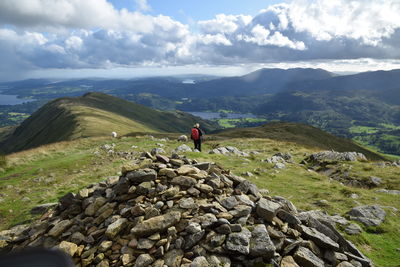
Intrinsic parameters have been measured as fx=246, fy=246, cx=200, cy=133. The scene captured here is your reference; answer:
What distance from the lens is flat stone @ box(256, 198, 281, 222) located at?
456 inches

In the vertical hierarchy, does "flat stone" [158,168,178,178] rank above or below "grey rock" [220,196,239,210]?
above

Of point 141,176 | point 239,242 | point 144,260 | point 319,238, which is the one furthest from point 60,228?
point 319,238

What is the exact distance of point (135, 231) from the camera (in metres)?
10.4

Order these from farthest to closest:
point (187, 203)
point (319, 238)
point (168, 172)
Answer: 1. point (168, 172)
2. point (187, 203)
3. point (319, 238)

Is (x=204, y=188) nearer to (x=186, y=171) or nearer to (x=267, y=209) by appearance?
(x=186, y=171)

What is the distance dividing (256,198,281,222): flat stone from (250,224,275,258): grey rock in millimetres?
1035

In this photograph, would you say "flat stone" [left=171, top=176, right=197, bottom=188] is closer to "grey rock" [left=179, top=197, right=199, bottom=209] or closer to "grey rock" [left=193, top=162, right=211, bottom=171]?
"grey rock" [left=179, top=197, right=199, bottom=209]

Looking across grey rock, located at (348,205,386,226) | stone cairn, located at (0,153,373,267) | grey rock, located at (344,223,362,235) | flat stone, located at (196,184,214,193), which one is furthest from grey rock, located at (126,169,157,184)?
grey rock, located at (348,205,386,226)

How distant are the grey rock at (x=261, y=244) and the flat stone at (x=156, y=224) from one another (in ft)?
10.8

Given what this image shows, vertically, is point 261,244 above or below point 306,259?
above

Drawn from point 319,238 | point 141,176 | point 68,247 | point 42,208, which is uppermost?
point 141,176

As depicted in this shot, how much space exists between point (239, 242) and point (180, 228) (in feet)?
8.40

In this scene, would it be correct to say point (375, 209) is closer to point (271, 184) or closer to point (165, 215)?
point (271, 184)

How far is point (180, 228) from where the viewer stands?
10688 millimetres
